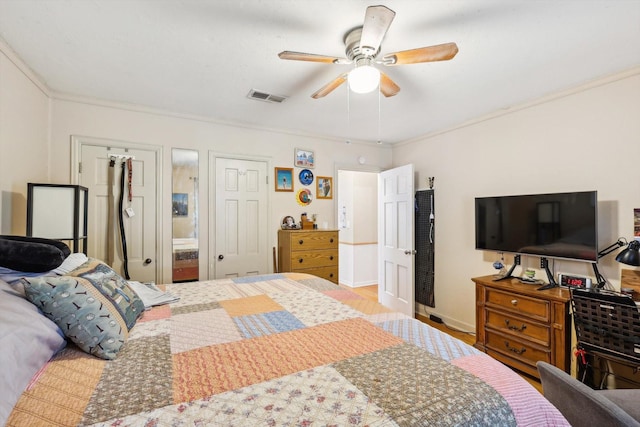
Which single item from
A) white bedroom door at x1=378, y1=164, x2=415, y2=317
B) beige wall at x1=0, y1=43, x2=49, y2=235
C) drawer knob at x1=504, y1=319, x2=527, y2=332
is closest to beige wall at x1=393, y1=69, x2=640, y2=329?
white bedroom door at x1=378, y1=164, x2=415, y2=317

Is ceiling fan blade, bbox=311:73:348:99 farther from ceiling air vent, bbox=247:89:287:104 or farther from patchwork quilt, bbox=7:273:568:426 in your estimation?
patchwork quilt, bbox=7:273:568:426

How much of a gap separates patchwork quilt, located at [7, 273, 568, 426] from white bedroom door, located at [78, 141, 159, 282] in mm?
1865

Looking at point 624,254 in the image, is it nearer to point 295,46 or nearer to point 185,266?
point 295,46

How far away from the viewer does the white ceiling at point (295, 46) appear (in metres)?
1.57

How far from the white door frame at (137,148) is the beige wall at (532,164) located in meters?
3.25

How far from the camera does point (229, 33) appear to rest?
178 centimetres

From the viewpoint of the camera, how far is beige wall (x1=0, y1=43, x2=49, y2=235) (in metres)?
1.98

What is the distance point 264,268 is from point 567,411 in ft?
9.83

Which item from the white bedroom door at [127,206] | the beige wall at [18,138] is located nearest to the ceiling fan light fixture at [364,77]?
the beige wall at [18,138]

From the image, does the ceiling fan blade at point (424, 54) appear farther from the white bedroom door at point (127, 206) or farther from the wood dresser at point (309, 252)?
the white bedroom door at point (127, 206)

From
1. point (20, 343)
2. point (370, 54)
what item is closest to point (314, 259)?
point (370, 54)

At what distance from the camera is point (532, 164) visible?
283 centimetres

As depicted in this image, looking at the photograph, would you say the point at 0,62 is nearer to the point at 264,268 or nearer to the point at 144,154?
the point at 144,154

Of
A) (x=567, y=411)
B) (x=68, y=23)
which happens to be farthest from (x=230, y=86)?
(x=567, y=411)
